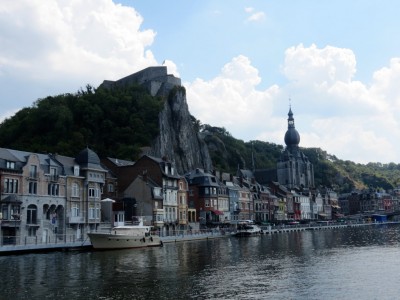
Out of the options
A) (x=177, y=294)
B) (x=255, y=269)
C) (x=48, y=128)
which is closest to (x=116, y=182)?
(x=48, y=128)

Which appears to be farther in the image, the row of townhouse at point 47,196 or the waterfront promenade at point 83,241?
the row of townhouse at point 47,196

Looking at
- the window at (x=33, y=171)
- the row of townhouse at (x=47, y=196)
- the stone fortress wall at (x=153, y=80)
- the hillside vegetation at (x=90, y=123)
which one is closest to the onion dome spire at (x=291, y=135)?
the stone fortress wall at (x=153, y=80)

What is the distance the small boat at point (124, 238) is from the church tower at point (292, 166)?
106 meters

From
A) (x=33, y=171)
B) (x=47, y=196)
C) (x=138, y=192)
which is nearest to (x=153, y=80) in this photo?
(x=138, y=192)

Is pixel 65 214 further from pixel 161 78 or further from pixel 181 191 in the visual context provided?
pixel 161 78

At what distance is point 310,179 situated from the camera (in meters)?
173

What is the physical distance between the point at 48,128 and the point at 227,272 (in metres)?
77.8

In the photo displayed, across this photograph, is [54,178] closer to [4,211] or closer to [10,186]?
[10,186]

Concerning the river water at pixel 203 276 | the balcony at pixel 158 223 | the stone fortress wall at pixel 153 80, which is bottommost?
the river water at pixel 203 276

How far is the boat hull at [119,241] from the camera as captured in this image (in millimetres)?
50812

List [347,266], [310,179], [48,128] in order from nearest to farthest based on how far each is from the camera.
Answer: [347,266] → [48,128] → [310,179]

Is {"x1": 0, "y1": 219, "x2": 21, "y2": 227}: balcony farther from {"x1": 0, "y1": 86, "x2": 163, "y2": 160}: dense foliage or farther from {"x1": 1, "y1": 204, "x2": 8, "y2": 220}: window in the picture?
{"x1": 0, "y1": 86, "x2": 163, "y2": 160}: dense foliage

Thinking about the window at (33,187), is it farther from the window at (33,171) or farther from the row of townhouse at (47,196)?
the window at (33,171)

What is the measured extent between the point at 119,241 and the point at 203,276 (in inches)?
952
